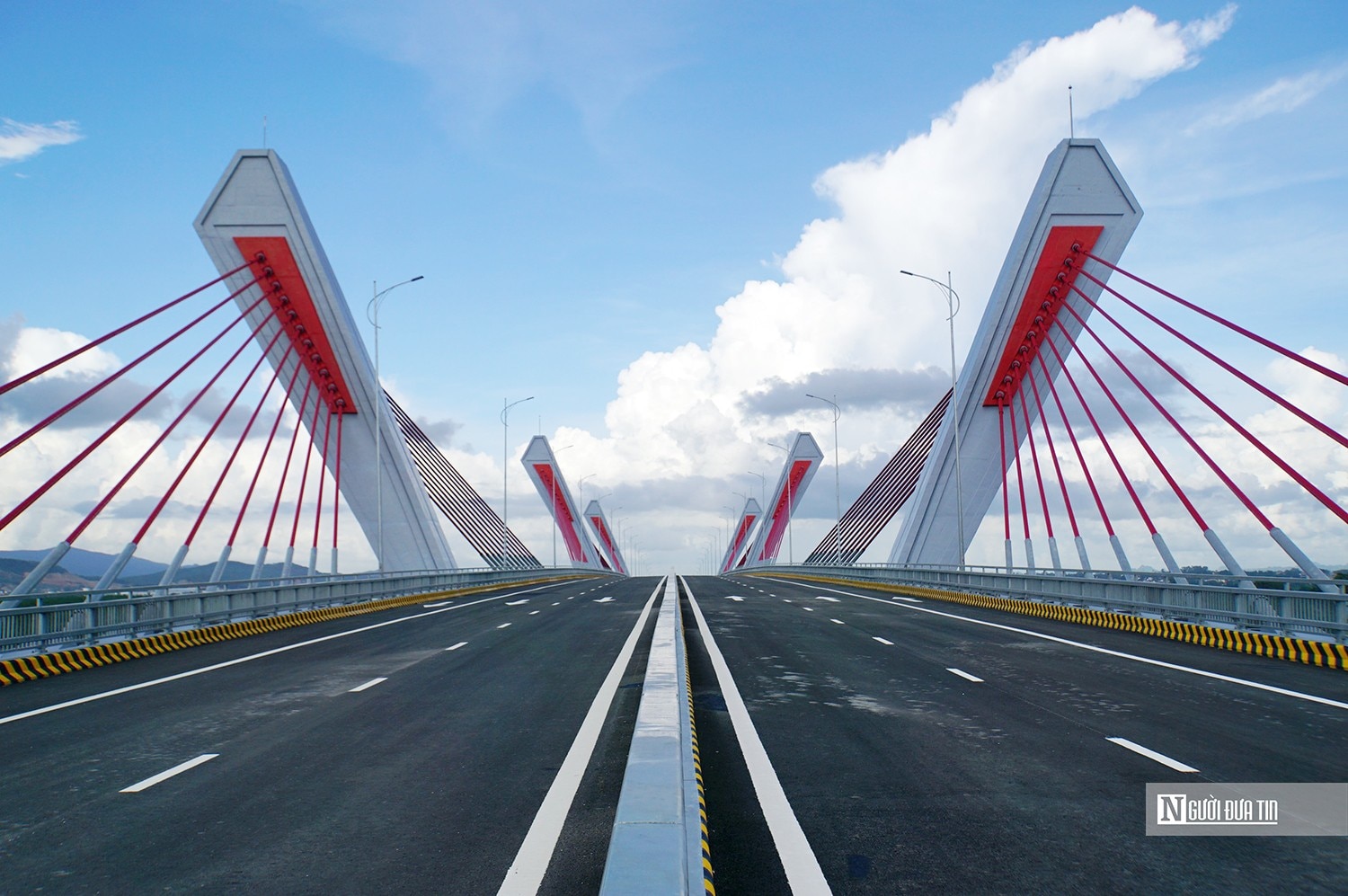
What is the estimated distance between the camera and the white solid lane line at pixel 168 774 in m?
8.13

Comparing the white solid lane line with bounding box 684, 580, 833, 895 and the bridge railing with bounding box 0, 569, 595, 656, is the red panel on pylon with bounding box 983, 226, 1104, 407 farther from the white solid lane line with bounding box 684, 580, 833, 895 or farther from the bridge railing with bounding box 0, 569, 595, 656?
the white solid lane line with bounding box 684, 580, 833, 895

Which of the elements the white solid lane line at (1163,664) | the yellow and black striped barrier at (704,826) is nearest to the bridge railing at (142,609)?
the yellow and black striped barrier at (704,826)

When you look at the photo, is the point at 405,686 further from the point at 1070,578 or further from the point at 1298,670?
the point at 1070,578

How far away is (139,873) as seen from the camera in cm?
596

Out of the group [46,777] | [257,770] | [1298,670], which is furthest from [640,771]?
[1298,670]

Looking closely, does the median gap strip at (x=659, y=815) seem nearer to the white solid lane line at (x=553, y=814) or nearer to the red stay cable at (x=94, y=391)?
the white solid lane line at (x=553, y=814)

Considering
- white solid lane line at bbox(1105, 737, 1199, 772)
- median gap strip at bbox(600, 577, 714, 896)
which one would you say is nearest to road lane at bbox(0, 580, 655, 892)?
median gap strip at bbox(600, 577, 714, 896)

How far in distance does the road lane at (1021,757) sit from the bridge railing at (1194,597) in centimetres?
152

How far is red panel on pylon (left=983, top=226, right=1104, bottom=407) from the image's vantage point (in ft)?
125

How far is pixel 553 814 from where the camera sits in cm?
701

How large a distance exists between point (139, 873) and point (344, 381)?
40.7 meters

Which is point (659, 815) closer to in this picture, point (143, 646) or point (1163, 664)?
point (1163, 664)

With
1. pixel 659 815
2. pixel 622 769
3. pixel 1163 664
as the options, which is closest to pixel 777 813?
pixel 659 815

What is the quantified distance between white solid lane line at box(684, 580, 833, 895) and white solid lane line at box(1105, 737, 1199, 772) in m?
3.21
